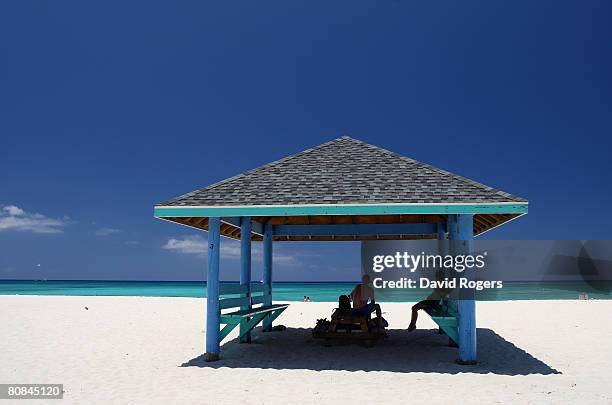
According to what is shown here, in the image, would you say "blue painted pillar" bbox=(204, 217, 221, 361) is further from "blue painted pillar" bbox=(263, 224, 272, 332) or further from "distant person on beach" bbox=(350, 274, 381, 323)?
"blue painted pillar" bbox=(263, 224, 272, 332)

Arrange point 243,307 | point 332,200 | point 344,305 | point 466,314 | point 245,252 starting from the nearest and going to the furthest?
1. point 466,314
2. point 332,200
3. point 344,305
4. point 243,307
5. point 245,252

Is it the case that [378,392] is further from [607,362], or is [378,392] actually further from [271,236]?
[271,236]

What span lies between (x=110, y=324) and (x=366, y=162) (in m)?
10.8

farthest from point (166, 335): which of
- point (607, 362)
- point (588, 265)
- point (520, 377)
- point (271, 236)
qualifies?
point (588, 265)

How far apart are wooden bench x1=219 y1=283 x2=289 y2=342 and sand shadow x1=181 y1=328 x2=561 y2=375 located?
1.60 ft

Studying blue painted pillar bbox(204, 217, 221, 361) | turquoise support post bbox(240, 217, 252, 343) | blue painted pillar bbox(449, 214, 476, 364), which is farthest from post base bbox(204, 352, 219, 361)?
blue painted pillar bbox(449, 214, 476, 364)

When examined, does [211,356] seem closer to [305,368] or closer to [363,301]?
[305,368]

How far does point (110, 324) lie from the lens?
56.1 ft

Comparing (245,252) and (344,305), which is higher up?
(245,252)

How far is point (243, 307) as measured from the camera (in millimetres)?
11031

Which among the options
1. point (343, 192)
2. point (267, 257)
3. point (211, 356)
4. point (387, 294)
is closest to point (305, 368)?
point (211, 356)

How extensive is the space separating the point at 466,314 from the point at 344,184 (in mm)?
3163

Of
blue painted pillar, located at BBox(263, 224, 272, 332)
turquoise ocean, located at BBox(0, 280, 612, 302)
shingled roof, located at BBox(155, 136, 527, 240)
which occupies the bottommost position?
turquoise ocean, located at BBox(0, 280, 612, 302)

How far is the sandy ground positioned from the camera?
7.20 m
